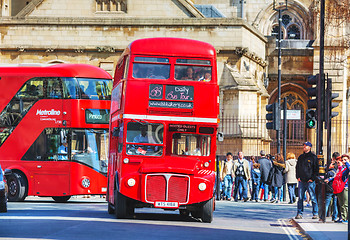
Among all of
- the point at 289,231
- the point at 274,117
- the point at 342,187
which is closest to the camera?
the point at 289,231

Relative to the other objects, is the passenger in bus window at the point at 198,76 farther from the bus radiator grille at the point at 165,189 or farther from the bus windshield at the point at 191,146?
the bus radiator grille at the point at 165,189

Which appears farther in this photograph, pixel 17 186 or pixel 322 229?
pixel 17 186

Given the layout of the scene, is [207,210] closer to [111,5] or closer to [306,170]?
[306,170]

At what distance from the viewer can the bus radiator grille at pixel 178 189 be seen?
19703 millimetres

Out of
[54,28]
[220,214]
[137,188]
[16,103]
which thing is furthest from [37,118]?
[54,28]

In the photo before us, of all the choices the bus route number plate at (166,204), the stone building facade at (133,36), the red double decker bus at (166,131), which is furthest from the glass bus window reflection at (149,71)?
the stone building facade at (133,36)

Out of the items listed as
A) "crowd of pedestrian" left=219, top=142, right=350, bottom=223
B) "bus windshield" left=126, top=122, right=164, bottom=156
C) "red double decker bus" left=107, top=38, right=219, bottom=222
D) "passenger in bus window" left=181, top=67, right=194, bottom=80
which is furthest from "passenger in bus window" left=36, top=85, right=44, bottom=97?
"passenger in bus window" left=181, top=67, right=194, bottom=80

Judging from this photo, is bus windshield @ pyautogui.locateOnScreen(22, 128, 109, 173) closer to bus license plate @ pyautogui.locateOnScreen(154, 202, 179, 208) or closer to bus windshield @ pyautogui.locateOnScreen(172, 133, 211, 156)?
bus windshield @ pyautogui.locateOnScreen(172, 133, 211, 156)

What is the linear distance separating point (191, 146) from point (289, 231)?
298 cm

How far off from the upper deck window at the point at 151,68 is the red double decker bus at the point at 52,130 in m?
7.98

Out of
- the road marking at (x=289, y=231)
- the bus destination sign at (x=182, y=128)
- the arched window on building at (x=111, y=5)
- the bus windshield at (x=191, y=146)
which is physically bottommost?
the road marking at (x=289, y=231)

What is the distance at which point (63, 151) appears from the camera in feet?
92.5

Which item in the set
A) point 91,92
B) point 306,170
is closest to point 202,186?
point 306,170

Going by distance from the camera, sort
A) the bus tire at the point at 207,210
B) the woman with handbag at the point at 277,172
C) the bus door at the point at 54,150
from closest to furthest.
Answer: the bus tire at the point at 207,210 → the bus door at the point at 54,150 → the woman with handbag at the point at 277,172
